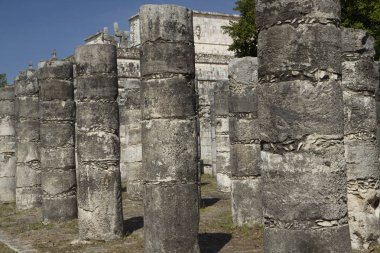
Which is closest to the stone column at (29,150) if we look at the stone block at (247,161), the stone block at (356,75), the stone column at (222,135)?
the stone column at (222,135)

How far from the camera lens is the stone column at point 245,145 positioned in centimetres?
1024

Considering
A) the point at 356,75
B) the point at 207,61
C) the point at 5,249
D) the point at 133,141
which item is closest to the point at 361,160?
the point at 356,75

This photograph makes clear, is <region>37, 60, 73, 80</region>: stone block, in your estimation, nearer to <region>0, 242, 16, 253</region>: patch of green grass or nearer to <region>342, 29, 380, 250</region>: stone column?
<region>0, 242, 16, 253</region>: patch of green grass

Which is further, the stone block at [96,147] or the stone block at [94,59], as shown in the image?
the stone block at [94,59]

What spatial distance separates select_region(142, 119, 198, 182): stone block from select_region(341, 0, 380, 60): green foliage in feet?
58.3

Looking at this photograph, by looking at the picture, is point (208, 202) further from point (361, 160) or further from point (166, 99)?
point (166, 99)

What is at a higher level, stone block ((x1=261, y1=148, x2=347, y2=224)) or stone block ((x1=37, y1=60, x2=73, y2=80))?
stone block ((x1=37, y1=60, x2=73, y2=80))

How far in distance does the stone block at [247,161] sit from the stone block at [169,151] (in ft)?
9.28

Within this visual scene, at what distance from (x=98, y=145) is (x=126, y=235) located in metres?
1.91

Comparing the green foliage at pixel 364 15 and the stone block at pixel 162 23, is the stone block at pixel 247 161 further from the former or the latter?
the green foliage at pixel 364 15

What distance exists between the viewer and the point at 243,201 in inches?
406

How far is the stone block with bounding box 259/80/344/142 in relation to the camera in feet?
16.4

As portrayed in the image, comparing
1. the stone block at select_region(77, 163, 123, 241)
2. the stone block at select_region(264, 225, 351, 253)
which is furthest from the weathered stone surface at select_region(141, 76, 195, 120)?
the stone block at select_region(264, 225, 351, 253)

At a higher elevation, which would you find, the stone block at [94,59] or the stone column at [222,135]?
the stone block at [94,59]
